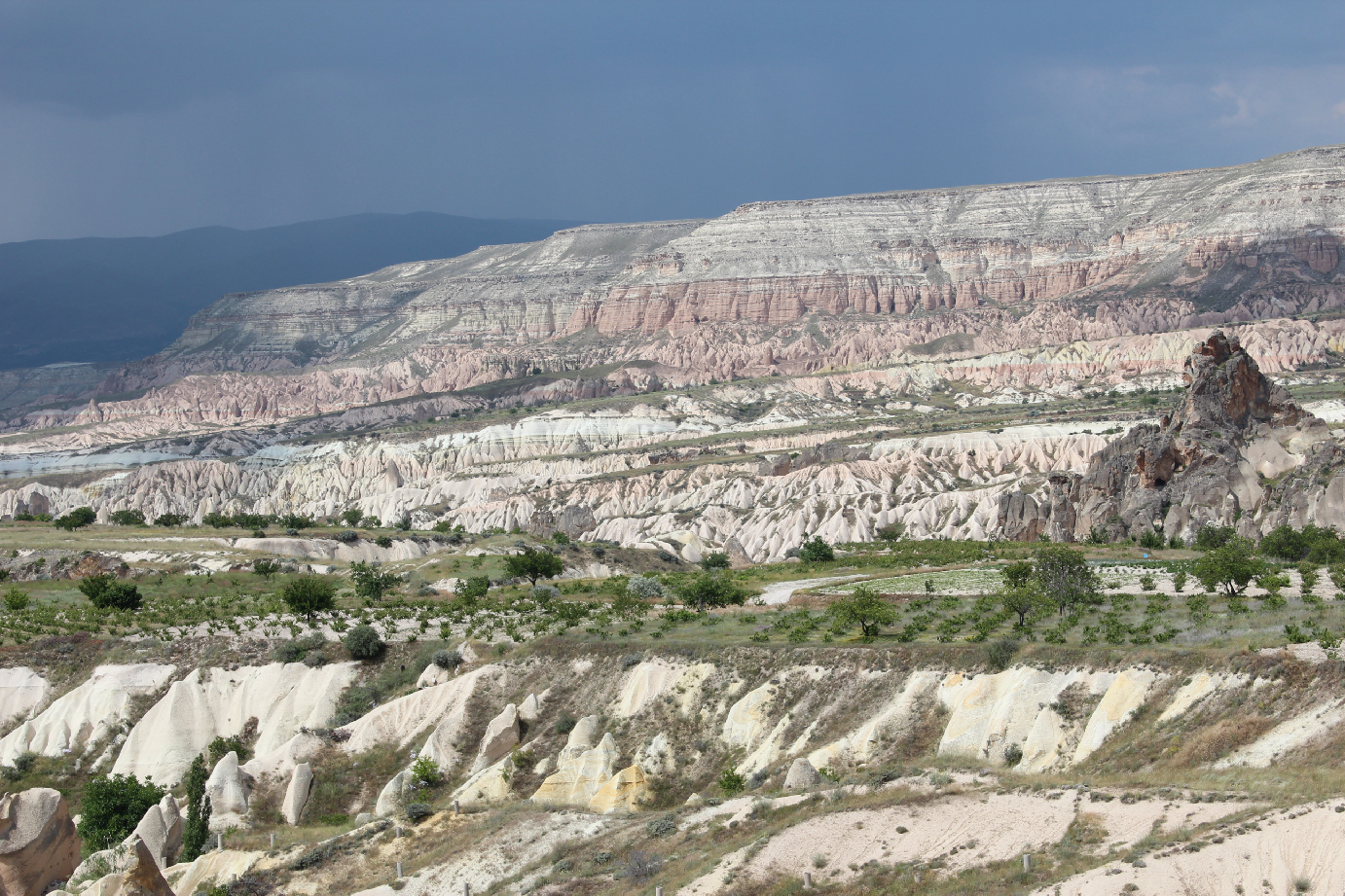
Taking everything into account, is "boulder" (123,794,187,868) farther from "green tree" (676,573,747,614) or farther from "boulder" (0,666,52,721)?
"green tree" (676,573,747,614)

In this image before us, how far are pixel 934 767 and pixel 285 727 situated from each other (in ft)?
82.6

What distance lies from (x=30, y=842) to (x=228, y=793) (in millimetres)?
8089

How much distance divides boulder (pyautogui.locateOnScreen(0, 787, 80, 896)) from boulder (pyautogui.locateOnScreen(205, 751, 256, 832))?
5921 mm

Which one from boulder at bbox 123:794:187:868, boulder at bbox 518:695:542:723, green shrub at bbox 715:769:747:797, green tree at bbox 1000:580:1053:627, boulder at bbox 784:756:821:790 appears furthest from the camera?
green tree at bbox 1000:580:1053:627

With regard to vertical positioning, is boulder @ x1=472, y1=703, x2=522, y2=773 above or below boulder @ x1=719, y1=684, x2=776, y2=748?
below

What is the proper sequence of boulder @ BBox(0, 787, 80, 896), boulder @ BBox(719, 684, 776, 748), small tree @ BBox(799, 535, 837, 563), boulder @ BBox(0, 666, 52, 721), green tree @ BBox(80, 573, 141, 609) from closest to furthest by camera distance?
boulder @ BBox(0, 787, 80, 896)
boulder @ BBox(719, 684, 776, 748)
boulder @ BBox(0, 666, 52, 721)
green tree @ BBox(80, 573, 141, 609)
small tree @ BBox(799, 535, 837, 563)

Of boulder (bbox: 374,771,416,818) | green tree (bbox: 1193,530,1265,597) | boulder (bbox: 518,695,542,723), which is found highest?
green tree (bbox: 1193,530,1265,597)

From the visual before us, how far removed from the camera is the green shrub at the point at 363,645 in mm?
47688

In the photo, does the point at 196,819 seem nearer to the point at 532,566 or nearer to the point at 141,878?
the point at 141,878

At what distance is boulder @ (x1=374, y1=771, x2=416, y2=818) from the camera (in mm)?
38000

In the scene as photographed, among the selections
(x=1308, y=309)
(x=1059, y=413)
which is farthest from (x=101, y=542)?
(x=1308, y=309)

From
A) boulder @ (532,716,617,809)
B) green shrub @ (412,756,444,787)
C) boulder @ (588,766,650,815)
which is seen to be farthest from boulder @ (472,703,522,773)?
boulder @ (588,766,650,815)

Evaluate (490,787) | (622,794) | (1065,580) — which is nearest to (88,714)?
(490,787)

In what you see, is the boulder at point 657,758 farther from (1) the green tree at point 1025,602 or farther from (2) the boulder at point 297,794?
(1) the green tree at point 1025,602
